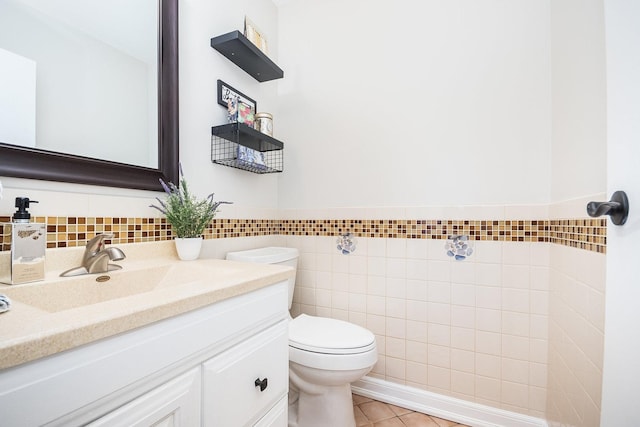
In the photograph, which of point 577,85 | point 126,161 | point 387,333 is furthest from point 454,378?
point 126,161

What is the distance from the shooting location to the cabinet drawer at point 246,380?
0.66m

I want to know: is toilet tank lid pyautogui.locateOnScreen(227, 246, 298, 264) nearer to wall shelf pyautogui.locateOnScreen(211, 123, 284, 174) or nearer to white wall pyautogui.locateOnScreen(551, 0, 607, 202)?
wall shelf pyautogui.locateOnScreen(211, 123, 284, 174)

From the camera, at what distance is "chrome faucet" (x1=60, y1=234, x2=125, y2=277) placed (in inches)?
32.4

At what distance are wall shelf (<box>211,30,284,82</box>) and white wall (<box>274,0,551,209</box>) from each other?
256 mm

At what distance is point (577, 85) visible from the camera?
104 centimetres

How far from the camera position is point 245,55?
58.8 inches

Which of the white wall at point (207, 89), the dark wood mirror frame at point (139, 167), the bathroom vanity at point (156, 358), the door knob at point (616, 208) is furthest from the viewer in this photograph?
the white wall at point (207, 89)

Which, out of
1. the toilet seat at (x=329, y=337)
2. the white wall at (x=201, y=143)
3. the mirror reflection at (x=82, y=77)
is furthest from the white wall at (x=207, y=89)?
the toilet seat at (x=329, y=337)

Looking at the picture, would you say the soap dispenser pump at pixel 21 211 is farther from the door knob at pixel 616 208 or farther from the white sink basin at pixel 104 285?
the door knob at pixel 616 208

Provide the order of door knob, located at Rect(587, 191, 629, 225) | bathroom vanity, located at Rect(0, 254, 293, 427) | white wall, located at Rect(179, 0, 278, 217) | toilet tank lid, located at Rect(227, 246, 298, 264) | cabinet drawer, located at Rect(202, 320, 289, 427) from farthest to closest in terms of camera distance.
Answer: toilet tank lid, located at Rect(227, 246, 298, 264)
white wall, located at Rect(179, 0, 278, 217)
cabinet drawer, located at Rect(202, 320, 289, 427)
door knob, located at Rect(587, 191, 629, 225)
bathroom vanity, located at Rect(0, 254, 293, 427)

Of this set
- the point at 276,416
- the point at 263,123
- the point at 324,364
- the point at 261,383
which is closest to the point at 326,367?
the point at 324,364

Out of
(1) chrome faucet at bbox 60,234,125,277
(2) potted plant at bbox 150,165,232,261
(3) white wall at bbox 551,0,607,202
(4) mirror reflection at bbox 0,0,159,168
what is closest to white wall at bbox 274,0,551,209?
(3) white wall at bbox 551,0,607,202

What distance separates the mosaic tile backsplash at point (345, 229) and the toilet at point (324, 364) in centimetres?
33

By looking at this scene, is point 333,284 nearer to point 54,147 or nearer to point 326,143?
point 326,143
